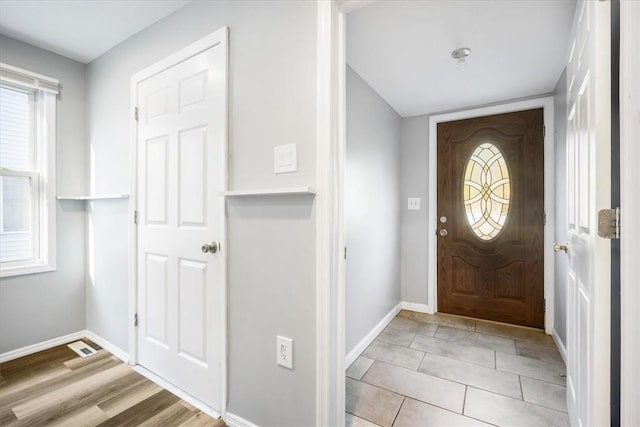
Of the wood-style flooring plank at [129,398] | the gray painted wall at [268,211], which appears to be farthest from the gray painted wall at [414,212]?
the wood-style flooring plank at [129,398]

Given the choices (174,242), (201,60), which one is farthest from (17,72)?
(174,242)

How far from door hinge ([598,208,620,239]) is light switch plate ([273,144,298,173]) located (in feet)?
3.55

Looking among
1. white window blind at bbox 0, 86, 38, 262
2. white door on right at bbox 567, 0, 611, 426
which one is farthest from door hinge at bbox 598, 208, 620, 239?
white window blind at bbox 0, 86, 38, 262

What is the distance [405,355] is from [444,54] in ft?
7.57

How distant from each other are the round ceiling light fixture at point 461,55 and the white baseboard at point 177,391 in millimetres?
2751

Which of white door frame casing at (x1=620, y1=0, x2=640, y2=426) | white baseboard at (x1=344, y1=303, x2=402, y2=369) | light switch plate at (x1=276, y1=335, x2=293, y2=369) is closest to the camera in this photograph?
white door frame casing at (x1=620, y1=0, x2=640, y2=426)

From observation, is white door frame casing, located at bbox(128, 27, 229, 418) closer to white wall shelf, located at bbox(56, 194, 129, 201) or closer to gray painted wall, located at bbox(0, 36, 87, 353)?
white wall shelf, located at bbox(56, 194, 129, 201)

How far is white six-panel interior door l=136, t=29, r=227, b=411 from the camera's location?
5.18ft

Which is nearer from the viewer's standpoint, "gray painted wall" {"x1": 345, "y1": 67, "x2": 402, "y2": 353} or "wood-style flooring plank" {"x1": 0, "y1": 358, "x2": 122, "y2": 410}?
"wood-style flooring plank" {"x1": 0, "y1": 358, "x2": 122, "y2": 410}

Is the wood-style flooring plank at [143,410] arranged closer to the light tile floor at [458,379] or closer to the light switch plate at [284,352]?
the light switch plate at [284,352]

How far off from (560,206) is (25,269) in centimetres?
441

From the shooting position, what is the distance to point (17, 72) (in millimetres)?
2148

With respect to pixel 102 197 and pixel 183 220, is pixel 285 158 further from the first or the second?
pixel 102 197

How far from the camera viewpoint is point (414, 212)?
3.33 m
